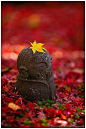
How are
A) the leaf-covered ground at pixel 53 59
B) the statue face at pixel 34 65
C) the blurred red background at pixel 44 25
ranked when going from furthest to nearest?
the blurred red background at pixel 44 25, the statue face at pixel 34 65, the leaf-covered ground at pixel 53 59

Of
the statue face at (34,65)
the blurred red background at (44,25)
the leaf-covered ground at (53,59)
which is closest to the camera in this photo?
the leaf-covered ground at (53,59)

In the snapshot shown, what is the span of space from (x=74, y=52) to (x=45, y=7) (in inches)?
457

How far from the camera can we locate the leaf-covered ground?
10.8ft

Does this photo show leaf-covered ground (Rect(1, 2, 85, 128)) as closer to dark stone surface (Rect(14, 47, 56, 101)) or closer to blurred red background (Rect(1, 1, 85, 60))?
blurred red background (Rect(1, 1, 85, 60))

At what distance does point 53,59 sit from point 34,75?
17.0 feet

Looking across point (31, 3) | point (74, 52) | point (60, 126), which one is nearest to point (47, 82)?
point (60, 126)

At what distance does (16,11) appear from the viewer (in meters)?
19.8

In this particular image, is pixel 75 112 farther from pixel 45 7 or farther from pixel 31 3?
pixel 31 3

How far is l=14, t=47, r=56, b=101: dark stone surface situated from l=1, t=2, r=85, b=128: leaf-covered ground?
18 cm

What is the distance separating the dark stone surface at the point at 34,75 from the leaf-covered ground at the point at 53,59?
7.3 inches

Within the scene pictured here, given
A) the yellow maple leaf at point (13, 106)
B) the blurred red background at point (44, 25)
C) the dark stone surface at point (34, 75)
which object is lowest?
the yellow maple leaf at point (13, 106)

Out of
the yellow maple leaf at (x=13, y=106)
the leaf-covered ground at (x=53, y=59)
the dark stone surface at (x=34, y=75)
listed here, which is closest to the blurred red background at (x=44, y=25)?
the leaf-covered ground at (x=53, y=59)

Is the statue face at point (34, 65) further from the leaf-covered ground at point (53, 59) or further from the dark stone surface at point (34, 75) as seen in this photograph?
the leaf-covered ground at point (53, 59)

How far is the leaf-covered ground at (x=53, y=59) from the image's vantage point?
330 centimetres
